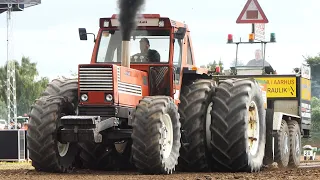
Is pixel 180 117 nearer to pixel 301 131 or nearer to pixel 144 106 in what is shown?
pixel 144 106

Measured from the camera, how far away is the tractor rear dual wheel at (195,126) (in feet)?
51.7

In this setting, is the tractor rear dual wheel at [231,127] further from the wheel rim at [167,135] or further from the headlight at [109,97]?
the headlight at [109,97]

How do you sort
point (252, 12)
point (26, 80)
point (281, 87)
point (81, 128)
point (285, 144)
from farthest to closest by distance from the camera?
1. point (26, 80)
2. point (281, 87)
3. point (285, 144)
4. point (252, 12)
5. point (81, 128)

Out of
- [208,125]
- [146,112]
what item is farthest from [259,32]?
[146,112]

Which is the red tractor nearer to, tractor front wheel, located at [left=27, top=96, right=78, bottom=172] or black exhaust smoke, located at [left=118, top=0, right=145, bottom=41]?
tractor front wheel, located at [left=27, top=96, right=78, bottom=172]

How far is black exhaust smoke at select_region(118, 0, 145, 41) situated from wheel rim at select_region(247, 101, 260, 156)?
2.87 m

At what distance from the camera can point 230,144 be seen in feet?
51.5

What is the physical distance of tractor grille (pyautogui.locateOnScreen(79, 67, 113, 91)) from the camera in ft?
48.1

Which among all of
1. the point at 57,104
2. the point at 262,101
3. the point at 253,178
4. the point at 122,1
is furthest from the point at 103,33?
the point at 253,178

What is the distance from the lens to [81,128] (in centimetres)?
1422

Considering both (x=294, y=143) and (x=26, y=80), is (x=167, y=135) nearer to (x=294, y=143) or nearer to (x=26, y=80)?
(x=294, y=143)

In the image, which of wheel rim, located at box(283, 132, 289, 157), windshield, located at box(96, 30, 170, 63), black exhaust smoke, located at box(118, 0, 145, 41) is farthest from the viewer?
wheel rim, located at box(283, 132, 289, 157)

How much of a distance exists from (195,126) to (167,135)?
1003 mm

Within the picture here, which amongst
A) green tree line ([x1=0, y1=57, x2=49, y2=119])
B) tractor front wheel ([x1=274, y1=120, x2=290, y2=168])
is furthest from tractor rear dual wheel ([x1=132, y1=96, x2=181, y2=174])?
green tree line ([x1=0, y1=57, x2=49, y2=119])
